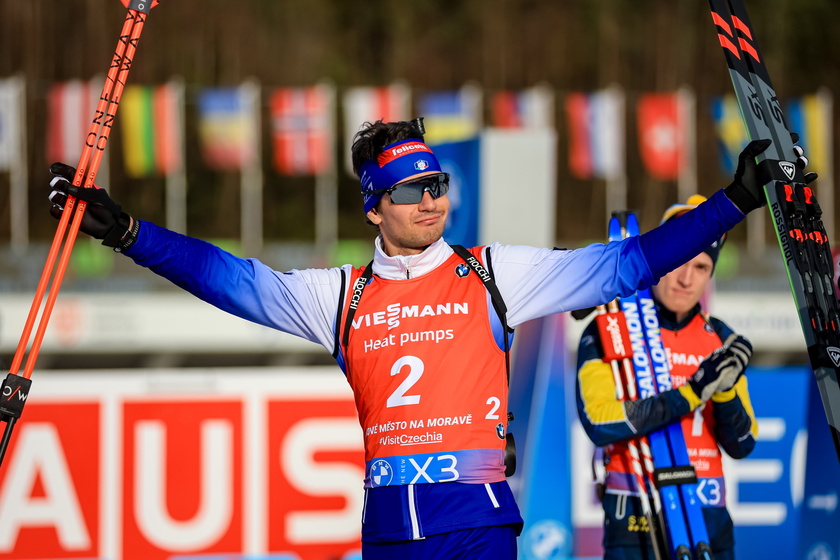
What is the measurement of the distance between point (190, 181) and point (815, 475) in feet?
102

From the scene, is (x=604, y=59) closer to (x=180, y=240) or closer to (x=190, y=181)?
(x=190, y=181)

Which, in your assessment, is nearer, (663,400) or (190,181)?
(663,400)

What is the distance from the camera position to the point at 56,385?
256 inches

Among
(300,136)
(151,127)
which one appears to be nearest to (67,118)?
(151,127)

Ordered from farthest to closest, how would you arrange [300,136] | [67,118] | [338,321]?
1. [300,136]
2. [67,118]
3. [338,321]

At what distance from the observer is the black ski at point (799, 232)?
3.23 m

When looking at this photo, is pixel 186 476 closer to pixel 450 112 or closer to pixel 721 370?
pixel 721 370

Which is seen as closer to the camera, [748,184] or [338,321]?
[748,184]

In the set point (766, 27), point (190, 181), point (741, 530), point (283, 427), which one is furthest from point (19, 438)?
point (766, 27)

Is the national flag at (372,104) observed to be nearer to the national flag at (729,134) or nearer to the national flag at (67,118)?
the national flag at (67,118)

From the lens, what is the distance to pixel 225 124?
2659 cm

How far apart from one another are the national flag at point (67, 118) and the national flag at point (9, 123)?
831 millimetres

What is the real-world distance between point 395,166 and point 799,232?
1.22 meters

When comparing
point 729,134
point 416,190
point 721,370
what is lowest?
point 721,370
